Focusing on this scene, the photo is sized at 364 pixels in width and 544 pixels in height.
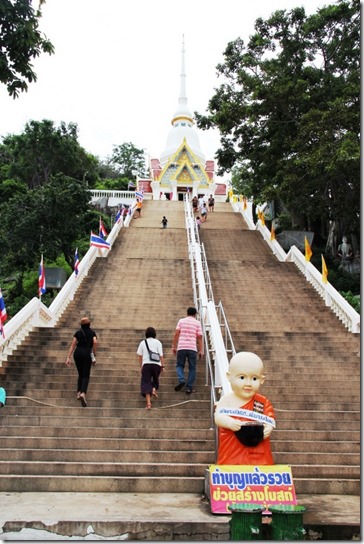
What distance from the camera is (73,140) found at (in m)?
37.6

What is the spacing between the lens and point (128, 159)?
59031 mm

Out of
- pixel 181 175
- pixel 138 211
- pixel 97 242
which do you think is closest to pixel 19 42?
pixel 97 242

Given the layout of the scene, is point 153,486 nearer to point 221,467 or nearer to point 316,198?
point 221,467

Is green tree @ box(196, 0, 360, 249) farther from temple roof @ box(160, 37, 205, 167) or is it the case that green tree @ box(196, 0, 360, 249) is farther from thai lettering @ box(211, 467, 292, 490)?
temple roof @ box(160, 37, 205, 167)

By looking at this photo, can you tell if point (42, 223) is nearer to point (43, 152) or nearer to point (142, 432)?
point (142, 432)

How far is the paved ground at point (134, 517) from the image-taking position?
4234mm

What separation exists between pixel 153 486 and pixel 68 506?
3.35ft

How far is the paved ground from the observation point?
4.23m

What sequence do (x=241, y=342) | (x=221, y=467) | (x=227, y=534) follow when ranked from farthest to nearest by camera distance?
1. (x=241, y=342)
2. (x=221, y=467)
3. (x=227, y=534)

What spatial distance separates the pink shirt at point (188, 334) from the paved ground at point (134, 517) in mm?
2622

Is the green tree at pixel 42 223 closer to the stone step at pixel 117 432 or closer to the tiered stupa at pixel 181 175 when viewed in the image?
the stone step at pixel 117 432

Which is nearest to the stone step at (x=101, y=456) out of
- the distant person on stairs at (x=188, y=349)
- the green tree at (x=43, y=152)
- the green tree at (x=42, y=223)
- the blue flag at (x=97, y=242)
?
the distant person on stairs at (x=188, y=349)

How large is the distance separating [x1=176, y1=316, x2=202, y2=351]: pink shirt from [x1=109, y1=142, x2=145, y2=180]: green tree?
51797mm

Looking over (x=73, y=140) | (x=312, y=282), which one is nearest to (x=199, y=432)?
(x=312, y=282)
